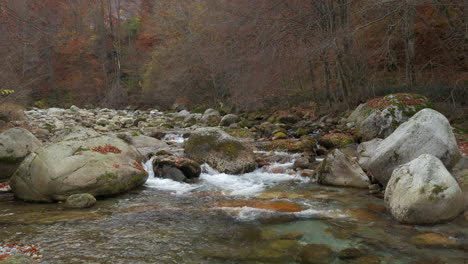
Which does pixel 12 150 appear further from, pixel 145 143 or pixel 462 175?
pixel 462 175

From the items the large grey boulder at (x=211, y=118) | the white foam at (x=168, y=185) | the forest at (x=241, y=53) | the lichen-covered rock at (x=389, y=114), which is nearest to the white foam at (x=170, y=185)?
the white foam at (x=168, y=185)

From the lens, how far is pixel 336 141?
12117 millimetres

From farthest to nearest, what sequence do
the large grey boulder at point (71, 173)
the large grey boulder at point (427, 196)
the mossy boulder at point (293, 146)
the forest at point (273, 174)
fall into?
the mossy boulder at point (293, 146), the large grey boulder at point (71, 173), the large grey boulder at point (427, 196), the forest at point (273, 174)

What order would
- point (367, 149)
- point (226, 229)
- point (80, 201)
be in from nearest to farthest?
point (226, 229) < point (80, 201) < point (367, 149)

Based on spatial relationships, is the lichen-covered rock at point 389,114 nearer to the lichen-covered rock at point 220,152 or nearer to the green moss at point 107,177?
the lichen-covered rock at point 220,152

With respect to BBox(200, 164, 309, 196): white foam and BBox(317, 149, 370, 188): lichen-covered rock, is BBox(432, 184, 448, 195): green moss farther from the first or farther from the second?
BBox(200, 164, 309, 196): white foam

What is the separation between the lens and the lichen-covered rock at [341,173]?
7.61 metres

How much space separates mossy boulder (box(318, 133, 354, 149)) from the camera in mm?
11883

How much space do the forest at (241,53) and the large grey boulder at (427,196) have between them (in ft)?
16.0

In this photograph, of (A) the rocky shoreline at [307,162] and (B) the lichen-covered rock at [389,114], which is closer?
(A) the rocky shoreline at [307,162]

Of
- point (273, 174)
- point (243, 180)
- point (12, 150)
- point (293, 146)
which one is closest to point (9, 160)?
point (12, 150)

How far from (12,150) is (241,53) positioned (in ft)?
45.0

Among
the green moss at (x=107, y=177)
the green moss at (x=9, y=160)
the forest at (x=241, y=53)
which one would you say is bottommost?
the green moss at (x=107, y=177)

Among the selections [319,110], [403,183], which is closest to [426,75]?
[319,110]
